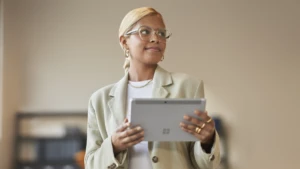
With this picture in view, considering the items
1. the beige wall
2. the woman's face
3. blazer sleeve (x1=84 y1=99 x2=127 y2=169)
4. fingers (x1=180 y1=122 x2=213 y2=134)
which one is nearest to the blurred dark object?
the beige wall

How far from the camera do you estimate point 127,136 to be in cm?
94

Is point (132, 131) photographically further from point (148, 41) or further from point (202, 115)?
point (148, 41)

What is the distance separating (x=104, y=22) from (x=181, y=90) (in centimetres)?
239

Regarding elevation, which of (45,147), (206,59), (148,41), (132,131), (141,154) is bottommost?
(45,147)

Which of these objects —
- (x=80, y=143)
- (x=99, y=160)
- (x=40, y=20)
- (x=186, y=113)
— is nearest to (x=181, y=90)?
(x=186, y=113)

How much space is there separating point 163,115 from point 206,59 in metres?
2.45

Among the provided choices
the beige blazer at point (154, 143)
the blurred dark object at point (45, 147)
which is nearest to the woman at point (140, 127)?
the beige blazer at point (154, 143)

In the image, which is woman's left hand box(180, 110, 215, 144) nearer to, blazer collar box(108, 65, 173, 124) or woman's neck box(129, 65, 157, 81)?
blazer collar box(108, 65, 173, 124)

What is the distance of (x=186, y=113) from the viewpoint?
94 centimetres

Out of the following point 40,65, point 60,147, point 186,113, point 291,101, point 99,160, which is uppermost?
point 186,113

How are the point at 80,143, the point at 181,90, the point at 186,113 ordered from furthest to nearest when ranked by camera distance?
the point at 80,143
the point at 181,90
the point at 186,113

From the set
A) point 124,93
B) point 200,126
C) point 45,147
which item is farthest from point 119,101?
point 45,147

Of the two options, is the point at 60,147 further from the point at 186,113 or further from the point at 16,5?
the point at 186,113

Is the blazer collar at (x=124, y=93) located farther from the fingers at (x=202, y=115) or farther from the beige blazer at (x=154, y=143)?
the fingers at (x=202, y=115)
